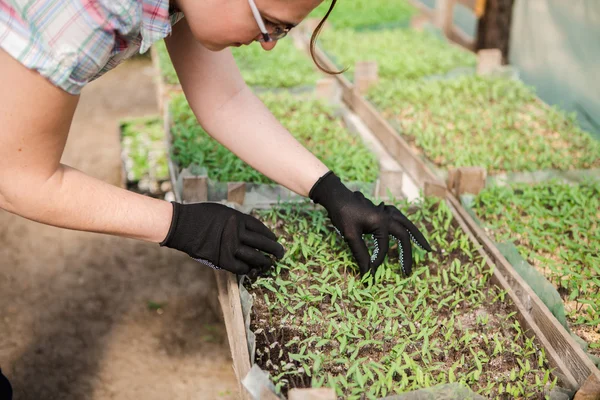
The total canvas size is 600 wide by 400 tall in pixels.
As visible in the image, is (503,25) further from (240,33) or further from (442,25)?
(240,33)

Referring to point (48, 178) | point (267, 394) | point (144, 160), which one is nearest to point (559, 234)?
point (267, 394)

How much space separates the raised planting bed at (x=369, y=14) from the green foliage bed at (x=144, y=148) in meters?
1.89

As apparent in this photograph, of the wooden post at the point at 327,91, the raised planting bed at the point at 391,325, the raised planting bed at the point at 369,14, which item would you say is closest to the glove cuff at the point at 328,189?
the raised planting bed at the point at 391,325

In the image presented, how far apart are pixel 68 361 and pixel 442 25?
467 cm

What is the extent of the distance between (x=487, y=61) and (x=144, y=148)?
2.58m

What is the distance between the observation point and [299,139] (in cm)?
329

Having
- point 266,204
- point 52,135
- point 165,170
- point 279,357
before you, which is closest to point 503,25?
point 165,170

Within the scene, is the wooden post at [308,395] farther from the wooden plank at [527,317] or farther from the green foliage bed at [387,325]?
the wooden plank at [527,317]

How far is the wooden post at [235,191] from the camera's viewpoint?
2.40 meters

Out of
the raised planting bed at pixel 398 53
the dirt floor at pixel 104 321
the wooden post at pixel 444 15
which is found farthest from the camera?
the wooden post at pixel 444 15

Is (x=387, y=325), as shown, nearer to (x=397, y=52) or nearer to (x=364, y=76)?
(x=364, y=76)

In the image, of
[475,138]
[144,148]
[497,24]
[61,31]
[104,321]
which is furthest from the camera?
[497,24]

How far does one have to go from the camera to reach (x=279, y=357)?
1738 mm

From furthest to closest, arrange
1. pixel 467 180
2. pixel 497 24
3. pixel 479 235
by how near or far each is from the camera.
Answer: pixel 497 24 → pixel 467 180 → pixel 479 235
